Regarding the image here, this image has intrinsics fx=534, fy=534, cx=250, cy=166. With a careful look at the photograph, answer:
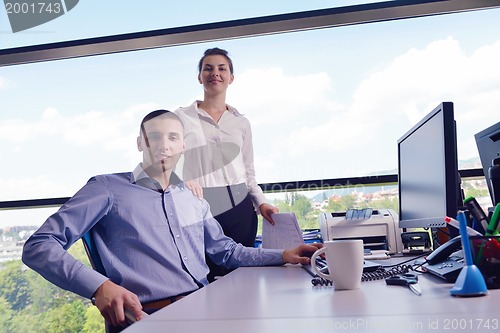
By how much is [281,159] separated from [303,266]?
1337 millimetres

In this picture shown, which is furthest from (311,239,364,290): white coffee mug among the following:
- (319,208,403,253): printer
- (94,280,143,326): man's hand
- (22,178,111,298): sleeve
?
(319,208,403,253): printer

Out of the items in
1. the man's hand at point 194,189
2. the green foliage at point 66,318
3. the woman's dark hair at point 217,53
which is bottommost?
the green foliage at point 66,318

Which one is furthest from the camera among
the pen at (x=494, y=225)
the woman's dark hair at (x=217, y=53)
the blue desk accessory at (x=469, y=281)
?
the woman's dark hair at (x=217, y=53)

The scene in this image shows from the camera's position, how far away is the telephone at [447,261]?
1.06m

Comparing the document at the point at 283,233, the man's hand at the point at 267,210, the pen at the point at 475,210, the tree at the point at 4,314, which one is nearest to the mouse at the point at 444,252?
the pen at the point at 475,210

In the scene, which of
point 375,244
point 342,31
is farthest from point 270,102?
point 375,244

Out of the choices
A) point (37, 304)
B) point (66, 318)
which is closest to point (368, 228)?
point (66, 318)

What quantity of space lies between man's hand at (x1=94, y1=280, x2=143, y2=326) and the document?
781 mm

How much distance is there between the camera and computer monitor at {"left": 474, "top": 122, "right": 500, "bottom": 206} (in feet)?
4.61

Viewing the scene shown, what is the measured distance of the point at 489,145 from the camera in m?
1.50

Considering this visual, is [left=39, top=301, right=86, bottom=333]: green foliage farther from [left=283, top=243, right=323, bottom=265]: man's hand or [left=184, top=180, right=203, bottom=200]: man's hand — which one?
[left=283, top=243, right=323, bottom=265]: man's hand

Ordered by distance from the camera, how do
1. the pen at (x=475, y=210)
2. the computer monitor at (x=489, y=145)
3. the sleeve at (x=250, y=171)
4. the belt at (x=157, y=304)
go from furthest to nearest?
the sleeve at (x=250, y=171), the belt at (x=157, y=304), the computer monitor at (x=489, y=145), the pen at (x=475, y=210)

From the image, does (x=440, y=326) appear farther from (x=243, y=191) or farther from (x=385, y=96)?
(x=385, y=96)

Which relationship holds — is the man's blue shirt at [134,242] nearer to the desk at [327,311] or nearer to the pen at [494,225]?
the desk at [327,311]
